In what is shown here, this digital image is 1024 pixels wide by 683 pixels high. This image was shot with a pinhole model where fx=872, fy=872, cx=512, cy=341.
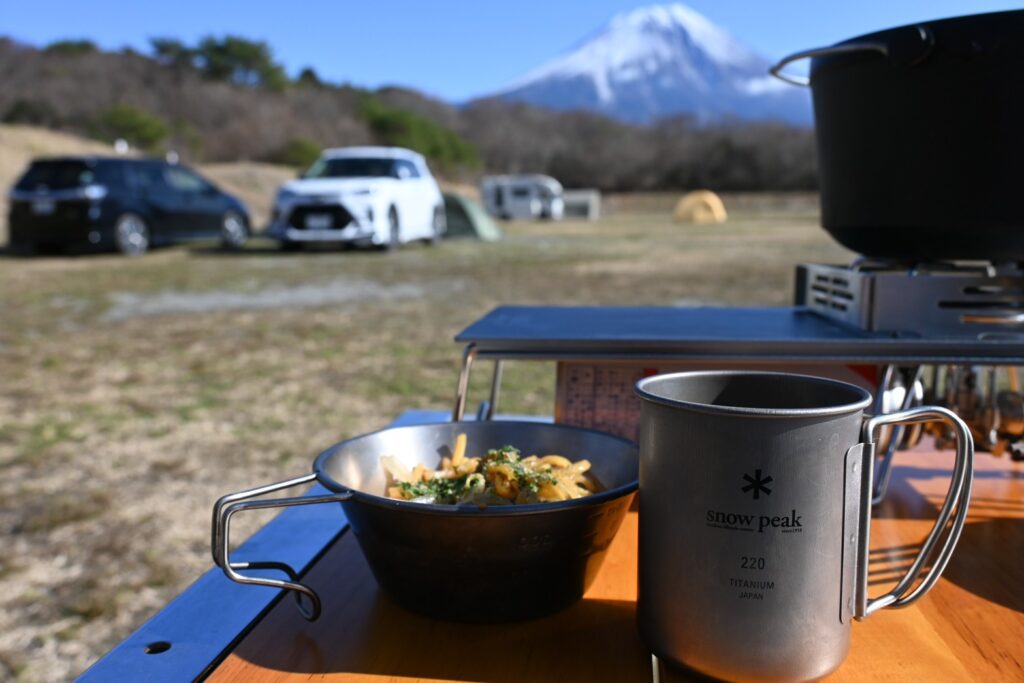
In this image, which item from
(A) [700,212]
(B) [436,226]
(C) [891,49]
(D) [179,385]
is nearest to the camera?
(C) [891,49]

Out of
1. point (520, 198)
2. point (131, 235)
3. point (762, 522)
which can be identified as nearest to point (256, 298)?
point (131, 235)

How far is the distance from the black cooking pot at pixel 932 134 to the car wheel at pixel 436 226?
11.7m

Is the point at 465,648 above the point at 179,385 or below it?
above

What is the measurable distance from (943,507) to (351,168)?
11.1 metres

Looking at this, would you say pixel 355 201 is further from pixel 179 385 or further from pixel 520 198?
pixel 520 198

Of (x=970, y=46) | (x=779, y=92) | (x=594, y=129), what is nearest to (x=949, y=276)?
(x=970, y=46)

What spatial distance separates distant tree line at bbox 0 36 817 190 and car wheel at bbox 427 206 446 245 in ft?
44.6

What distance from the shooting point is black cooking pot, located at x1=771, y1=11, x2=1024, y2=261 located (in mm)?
948

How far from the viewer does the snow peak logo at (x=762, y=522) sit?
56 centimetres

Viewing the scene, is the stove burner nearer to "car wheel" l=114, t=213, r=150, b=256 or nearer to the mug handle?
the mug handle

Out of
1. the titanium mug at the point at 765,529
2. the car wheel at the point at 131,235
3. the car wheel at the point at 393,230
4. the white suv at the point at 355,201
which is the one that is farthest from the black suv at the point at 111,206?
the titanium mug at the point at 765,529

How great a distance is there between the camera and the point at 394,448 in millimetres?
837

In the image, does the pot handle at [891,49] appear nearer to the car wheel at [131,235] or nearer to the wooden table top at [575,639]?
the wooden table top at [575,639]

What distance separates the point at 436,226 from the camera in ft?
42.3
